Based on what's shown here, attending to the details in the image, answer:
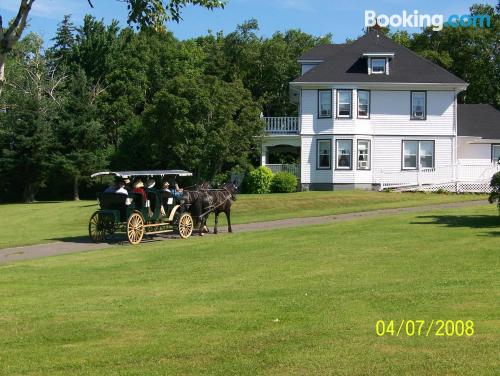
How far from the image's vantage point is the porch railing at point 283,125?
44875mm

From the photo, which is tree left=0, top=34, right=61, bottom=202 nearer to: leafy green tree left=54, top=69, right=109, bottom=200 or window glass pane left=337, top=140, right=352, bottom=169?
leafy green tree left=54, top=69, right=109, bottom=200

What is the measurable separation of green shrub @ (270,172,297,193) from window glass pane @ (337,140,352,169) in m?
3.02

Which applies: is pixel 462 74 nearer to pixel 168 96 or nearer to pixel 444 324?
pixel 168 96

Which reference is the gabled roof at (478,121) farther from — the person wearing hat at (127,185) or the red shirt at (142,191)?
the red shirt at (142,191)

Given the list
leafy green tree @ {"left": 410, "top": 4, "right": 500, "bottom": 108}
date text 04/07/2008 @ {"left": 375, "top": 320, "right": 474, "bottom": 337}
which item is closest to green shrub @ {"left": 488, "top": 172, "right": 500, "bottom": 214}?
date text 04/07/2008 @ {"left": 375, "top": 320, "right": 474, "bottom": 337}

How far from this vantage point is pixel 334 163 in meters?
42.7

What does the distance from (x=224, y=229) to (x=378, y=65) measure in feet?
75.4

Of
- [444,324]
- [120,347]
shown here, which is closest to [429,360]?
[444,324]

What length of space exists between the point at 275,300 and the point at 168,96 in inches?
1293

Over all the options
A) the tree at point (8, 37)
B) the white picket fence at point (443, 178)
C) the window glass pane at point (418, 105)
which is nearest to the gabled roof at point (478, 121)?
the window glass pane at point (418, 105)

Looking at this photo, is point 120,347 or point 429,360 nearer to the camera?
point 429,360

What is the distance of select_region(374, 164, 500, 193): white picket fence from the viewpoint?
4050 cm

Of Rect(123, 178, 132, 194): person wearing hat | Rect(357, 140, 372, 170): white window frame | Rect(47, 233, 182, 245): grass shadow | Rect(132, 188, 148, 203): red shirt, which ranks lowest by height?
Rect(47, 233, 182, 245): grass shadow

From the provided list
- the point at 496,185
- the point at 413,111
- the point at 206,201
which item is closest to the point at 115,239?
the point at 206,201
